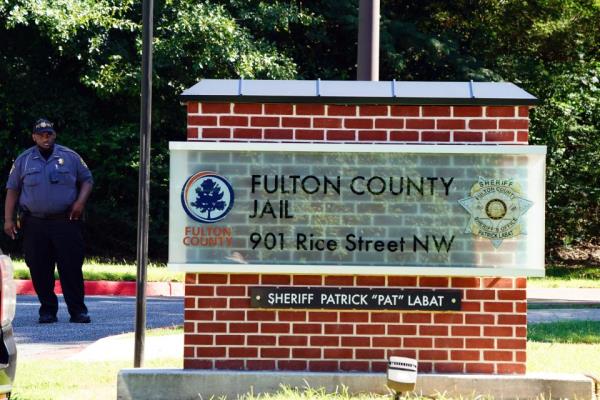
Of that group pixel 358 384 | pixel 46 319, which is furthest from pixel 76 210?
pixel 358 384

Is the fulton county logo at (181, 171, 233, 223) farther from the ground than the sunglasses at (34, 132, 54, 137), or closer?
closer

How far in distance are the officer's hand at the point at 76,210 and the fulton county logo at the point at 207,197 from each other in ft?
11.9

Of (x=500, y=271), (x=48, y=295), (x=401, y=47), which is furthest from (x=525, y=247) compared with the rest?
(x=401, y=47)

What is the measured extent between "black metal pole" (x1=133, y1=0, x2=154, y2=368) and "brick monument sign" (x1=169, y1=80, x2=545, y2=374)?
44 cm

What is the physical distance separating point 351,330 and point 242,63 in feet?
46.6

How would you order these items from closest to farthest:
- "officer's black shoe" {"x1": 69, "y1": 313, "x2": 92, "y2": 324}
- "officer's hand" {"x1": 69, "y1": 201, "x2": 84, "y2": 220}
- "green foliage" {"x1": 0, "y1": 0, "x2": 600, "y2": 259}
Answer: "officer's hand" {"x1": 69, "y1": 201, "x2": 84, "y2": 220}
"officer's black shoe" {"x1": 69, "y1": 313, "x2": 92, "y2": 324}
"green foliage" {"x1": 0, "y1": 0, "x2": 600, "y2": 259}

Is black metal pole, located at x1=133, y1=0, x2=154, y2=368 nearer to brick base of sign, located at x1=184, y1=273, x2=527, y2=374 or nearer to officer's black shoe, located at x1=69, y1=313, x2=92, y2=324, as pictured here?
brick base of sign, located at x1=184, y1=273, x2=527, y2=374

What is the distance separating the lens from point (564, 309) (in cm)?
1362

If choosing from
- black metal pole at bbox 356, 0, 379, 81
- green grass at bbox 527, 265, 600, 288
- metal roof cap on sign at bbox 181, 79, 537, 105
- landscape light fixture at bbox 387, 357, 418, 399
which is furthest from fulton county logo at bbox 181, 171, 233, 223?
green grass at bbox 527, 265, 600, 288

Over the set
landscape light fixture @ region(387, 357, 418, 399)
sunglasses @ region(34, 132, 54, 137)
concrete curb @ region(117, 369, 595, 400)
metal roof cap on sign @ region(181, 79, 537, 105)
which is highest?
metal roof cap on sign @ region(181, 79, 537, 105)

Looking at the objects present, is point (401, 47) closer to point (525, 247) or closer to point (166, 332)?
point (166, 332)

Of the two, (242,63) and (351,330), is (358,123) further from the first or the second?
(242,63)

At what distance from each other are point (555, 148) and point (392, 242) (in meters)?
18.4

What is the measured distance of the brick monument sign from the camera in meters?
6.63
